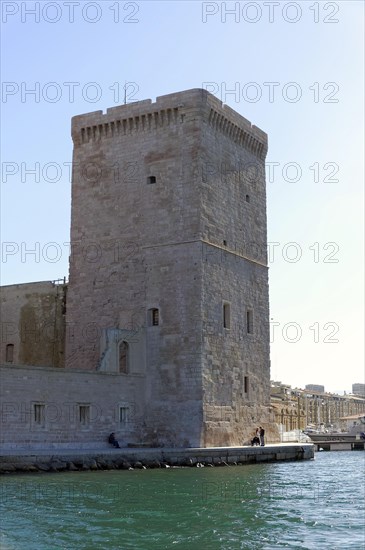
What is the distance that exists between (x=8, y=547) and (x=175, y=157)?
56.1 ft

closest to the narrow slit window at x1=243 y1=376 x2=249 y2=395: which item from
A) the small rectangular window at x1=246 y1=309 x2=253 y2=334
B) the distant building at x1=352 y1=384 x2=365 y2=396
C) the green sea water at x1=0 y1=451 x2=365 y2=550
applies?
the small rectangular window at x1=246 y1=309 x2=253 y2=334

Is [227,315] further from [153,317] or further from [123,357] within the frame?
[123,357]

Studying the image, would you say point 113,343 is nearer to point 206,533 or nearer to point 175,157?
point 175,157

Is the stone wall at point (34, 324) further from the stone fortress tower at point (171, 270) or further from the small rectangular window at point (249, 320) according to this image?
the small rectangular window at point (249, 320)

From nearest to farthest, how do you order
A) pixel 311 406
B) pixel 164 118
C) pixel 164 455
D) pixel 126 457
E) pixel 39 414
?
pixel 126 457
pixel 39 414
pixel 164 455
pixel 164 118
pixel 311 406

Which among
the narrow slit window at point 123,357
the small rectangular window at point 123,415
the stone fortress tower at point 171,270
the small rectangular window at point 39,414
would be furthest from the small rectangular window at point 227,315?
the small rectangular window at point 39,414

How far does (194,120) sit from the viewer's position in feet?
84.8

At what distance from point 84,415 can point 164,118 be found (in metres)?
9.53

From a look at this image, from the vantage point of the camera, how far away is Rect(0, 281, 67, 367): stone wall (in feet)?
92.5

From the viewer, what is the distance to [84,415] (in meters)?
22.8

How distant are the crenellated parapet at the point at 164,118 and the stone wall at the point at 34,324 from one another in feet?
17.1

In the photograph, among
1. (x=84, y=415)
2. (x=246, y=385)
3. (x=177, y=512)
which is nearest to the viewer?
(x=177, y=512)

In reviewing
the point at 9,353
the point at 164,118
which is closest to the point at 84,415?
the point at 9,353

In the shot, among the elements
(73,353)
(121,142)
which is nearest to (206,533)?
(73,353)
